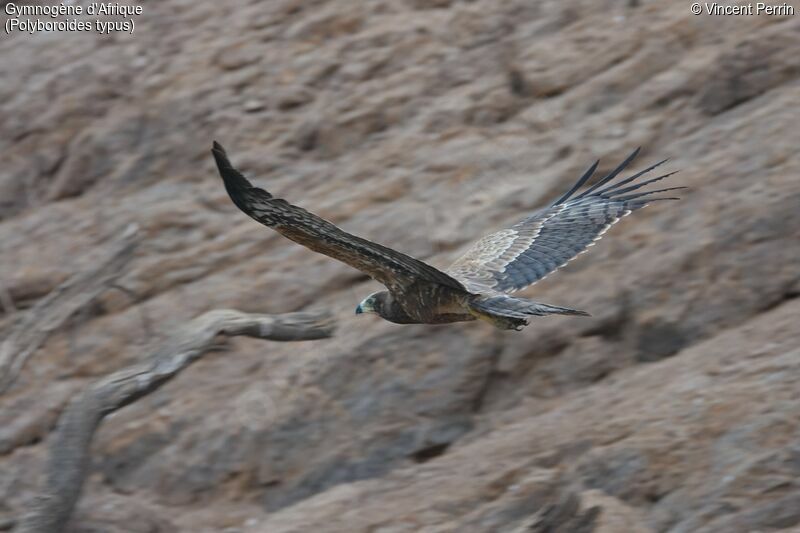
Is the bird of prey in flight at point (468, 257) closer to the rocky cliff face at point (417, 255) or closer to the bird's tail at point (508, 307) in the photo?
the bird's tail at point (508, 307)

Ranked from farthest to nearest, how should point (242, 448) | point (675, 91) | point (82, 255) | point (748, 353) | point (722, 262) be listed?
point (82, 255) < point (675, 91) < point (242, 448) < point (722, 262) < point (748, 353)

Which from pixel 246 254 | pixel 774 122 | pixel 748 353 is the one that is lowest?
pixel 748 353

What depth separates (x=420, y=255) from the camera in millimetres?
9430

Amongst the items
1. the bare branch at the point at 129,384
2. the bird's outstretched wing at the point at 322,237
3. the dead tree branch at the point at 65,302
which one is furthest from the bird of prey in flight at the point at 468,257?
the dead tree branch at the point at 65,302

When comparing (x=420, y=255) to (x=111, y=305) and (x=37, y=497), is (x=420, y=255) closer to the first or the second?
(x=111, y=305)

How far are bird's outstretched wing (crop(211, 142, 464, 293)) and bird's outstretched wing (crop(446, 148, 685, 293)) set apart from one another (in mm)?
452

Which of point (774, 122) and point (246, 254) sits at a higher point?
point (774, 122)

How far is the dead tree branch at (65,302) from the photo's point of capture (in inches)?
343

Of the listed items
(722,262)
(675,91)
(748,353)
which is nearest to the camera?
(748,353)

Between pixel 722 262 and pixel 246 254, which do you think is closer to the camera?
pixel 722 262

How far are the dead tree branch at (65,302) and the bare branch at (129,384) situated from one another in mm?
1088

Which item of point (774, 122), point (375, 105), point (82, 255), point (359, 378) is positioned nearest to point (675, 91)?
point (774, 122)

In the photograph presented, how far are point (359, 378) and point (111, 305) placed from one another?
7.82 feet

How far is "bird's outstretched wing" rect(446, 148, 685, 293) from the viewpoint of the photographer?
23.1 ft
